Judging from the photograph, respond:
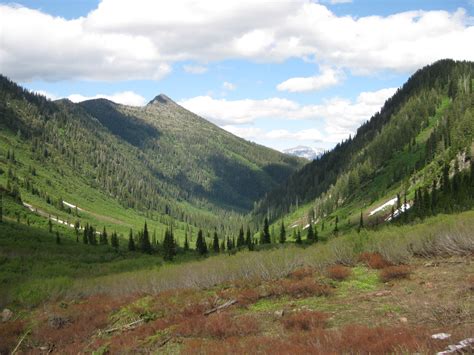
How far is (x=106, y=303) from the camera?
2975cm

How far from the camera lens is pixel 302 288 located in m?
21.6

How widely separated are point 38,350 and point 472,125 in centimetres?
16541

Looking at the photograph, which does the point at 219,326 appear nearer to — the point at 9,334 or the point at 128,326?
the point at 128,326

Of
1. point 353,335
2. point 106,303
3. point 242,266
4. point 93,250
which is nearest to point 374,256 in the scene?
point 242,266

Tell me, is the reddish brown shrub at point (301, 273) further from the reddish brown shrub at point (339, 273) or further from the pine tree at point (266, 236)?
the pine tree at point (266, 236)

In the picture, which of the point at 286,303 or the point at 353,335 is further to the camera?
the point at 286,303

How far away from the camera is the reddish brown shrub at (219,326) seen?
57.0 ft

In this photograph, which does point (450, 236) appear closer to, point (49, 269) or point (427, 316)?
point (427, 316)

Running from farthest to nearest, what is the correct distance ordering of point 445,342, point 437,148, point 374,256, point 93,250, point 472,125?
→ point 437,148
point 472,125
point 93,250
point 374,256
point 445,342

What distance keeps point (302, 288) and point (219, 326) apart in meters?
5.74

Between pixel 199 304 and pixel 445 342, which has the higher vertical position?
pixel 445 342

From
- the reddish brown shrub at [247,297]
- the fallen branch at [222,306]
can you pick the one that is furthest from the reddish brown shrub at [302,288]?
the fallen branch at [222,306]

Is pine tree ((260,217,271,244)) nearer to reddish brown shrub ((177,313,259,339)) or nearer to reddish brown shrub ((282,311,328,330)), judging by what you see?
reddish brown shrub ((177,313,259,339))

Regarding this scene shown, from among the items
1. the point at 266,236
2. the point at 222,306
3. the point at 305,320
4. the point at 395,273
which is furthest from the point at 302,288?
the point at 266,236
